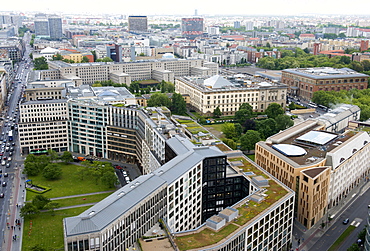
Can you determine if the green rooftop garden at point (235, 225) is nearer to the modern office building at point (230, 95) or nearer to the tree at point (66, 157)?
the tree at point (66, 157)

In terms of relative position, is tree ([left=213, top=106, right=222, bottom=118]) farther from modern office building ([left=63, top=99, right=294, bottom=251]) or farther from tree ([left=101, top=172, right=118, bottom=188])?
tree ([left=101, top=172, right=118, bottom=188])

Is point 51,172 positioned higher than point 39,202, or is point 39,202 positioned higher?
point 39,202

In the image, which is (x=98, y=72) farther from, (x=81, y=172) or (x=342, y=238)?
(x=342, y=238)

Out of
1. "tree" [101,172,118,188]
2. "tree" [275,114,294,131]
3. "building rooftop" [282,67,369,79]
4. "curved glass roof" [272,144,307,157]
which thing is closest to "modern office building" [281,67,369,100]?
"building rooftop" [282,67,369,79]

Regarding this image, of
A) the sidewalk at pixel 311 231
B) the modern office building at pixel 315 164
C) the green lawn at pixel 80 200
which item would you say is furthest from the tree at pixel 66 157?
the sidewalk at pixel 311 231

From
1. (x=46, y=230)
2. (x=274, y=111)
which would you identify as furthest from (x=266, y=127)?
(x=46, y=230)

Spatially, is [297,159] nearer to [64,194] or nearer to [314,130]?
[314,130]

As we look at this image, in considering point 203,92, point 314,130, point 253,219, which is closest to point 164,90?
point 203,92
